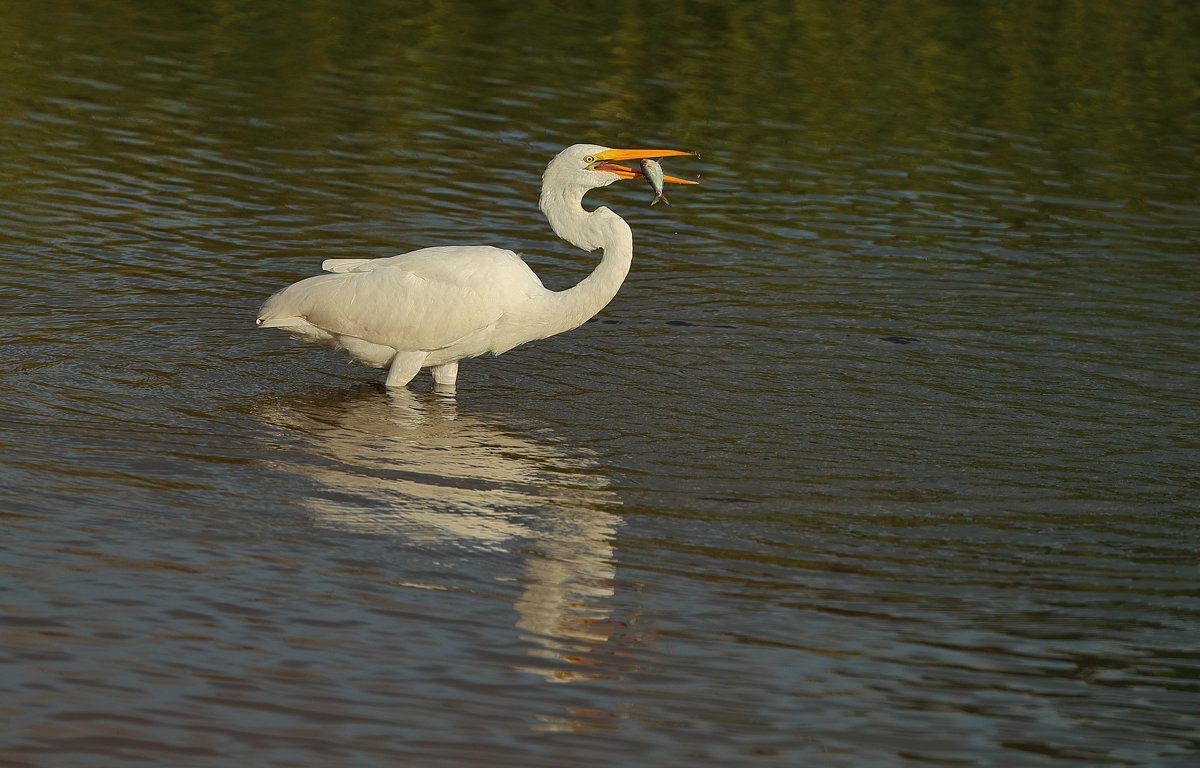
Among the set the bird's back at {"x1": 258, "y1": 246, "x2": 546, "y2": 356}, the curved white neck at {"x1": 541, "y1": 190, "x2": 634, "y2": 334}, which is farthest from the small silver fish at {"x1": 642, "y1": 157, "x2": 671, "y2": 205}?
the bird's back at {"x1": 258, "y1": 246, "x2": 546, "y2": 356}

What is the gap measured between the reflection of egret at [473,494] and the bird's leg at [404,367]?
11.1 inches

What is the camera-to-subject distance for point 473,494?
8242mm

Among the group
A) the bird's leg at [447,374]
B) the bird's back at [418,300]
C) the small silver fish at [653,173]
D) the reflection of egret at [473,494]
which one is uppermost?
the small silver fish at [653,173]

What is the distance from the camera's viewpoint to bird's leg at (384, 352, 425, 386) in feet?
33.7

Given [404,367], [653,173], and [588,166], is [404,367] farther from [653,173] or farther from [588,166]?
[653,173]

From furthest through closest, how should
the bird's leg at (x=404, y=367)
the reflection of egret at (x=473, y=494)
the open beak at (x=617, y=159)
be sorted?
the bird's leg at (x=404, y=367) → the open beak at (x=617, y=159) → the reflection of egret at (x=473, y=494)

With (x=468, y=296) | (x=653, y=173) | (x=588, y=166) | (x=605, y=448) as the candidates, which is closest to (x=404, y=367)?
(x=468, y=296)

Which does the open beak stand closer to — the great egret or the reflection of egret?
the great egret

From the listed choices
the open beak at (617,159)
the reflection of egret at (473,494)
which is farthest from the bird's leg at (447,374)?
the open beak at (617,159)

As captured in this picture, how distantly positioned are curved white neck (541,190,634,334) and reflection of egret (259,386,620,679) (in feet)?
3.21

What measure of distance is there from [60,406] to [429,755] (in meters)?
4.54

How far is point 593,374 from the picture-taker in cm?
1050

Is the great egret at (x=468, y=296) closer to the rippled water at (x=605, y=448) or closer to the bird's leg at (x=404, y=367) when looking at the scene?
the bird's leg at (x=404, y=367)

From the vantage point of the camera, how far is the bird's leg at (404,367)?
1027 cm
